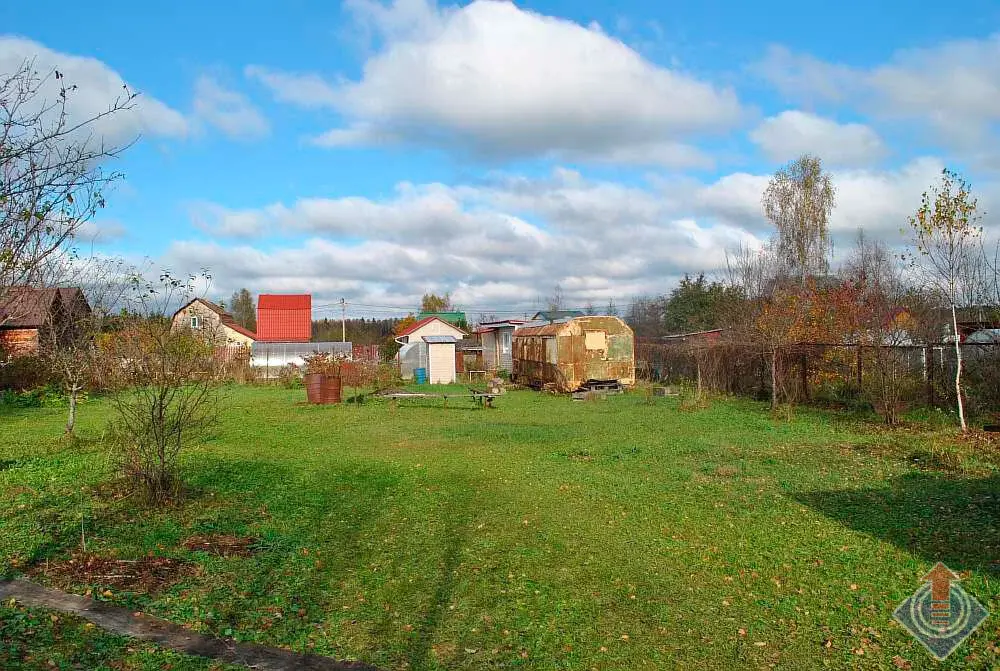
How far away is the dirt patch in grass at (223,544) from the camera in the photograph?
6.67 meters

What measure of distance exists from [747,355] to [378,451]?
1406cm

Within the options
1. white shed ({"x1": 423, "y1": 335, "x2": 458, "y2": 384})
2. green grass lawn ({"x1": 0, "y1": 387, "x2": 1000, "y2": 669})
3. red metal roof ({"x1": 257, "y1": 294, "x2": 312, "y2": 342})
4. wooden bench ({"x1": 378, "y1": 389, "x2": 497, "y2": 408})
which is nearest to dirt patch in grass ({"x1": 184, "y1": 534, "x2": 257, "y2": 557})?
green grass lawn ({"x1": 0, "y1": 387, "x2": 1000, "y2": 669})

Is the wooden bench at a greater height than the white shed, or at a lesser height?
lesser

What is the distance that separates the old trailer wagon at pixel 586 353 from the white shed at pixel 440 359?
23.7 ft

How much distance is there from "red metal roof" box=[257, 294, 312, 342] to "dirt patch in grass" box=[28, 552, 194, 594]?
51475 millimetres

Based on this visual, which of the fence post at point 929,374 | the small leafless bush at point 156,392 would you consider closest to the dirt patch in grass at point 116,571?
the small leafless bush at point 156,392

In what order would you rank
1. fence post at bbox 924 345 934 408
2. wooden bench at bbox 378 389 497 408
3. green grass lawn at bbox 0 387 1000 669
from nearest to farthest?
green grass lawn at bbox 0 387 1000 669
fence post at bbox 924 345 934 408
wooden bench at bbox 378 389 497 408

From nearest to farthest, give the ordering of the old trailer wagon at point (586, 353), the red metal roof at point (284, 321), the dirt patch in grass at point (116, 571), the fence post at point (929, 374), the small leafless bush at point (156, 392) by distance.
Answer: the dirt patch in grass at point (116, 571) < the small leafless bush at point (156, 392) < the fence post at point (929, 374) < the old trailer wagon at point (586, 353) < the red metal roof at point (284, 321)

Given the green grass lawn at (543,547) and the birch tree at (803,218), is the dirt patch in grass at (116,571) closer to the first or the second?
the green grass lawn at (543,547)

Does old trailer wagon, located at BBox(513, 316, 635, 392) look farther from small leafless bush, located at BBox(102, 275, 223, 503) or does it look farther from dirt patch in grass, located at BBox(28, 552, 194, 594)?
dirt patch in grass, located at BBox(28, 552, 194, 594)

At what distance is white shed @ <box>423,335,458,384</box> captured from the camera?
115 ft

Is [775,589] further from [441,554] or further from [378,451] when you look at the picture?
[378,451]

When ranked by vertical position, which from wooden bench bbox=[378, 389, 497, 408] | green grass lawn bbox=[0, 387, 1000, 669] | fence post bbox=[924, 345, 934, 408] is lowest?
green grass lawn bbox=[0, 387, 1000, 669]

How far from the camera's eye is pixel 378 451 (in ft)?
42.9
